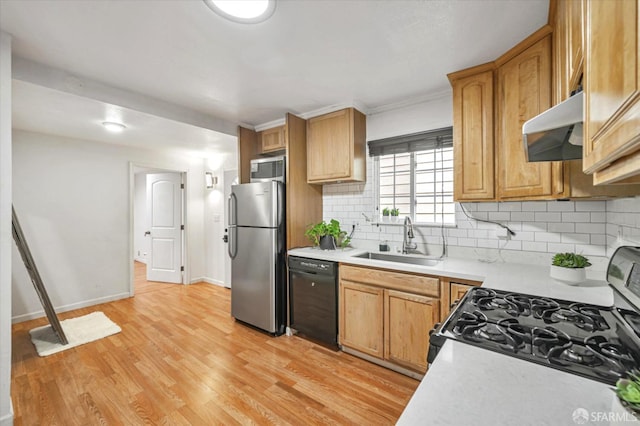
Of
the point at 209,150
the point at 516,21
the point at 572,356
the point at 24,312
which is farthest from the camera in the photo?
the point at 209,150

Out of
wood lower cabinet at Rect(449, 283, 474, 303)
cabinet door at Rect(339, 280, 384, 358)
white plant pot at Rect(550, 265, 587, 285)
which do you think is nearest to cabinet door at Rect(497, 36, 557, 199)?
white plant pot at Rect(550, 265, 587, 285)

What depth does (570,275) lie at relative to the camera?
5.40ft

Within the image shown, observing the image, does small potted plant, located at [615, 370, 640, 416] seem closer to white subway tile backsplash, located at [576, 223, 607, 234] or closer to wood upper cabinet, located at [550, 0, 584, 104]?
wood upper cabinet, located at [550, 0, 584, 104]

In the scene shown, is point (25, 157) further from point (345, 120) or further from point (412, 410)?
point (412, 410)

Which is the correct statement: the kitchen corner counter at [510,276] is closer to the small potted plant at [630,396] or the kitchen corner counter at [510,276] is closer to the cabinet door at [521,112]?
the cabinet door at [521,112]

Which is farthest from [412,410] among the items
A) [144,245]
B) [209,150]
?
[144,245]

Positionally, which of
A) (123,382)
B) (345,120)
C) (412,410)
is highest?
(345,120)

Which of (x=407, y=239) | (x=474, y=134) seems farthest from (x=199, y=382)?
(x=474, y=134)

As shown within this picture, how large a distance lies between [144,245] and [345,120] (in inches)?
260

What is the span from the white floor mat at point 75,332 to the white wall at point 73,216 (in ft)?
1.92

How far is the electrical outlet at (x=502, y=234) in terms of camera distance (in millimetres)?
2303

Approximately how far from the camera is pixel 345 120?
2889 mm

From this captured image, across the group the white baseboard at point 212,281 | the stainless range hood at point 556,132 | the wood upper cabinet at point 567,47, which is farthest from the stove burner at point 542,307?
the white baseboard at point 212,281

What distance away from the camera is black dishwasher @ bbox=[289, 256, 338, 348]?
2650 millimetres
